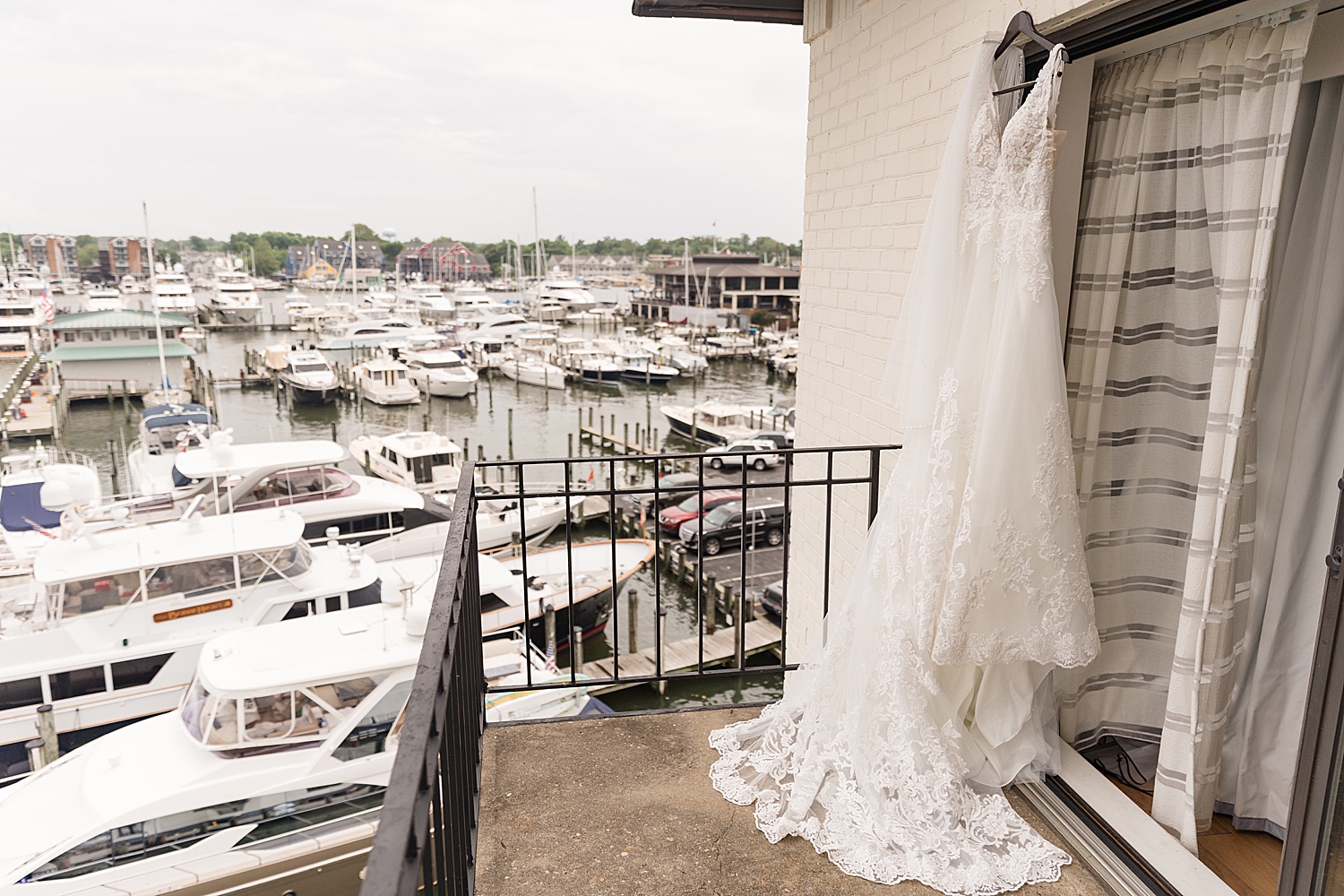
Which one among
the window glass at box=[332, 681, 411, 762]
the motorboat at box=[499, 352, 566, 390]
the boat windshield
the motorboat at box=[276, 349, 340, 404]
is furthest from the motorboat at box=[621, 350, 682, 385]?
the boat windshield

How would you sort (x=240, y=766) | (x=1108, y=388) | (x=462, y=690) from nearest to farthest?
(x=462, y=690) → (x=1108, y=388) → (x=240, y=766)

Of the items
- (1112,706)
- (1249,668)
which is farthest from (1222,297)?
(1112,706)

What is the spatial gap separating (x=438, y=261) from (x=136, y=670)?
81995mm

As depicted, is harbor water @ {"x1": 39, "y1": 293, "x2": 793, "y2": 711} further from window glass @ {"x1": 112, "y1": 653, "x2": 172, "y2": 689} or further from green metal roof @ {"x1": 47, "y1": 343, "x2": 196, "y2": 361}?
window glass @ {"x1": 112, "y1": 653, "x2": 172, "y2": 689}

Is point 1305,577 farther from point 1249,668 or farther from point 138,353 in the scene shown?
point 138,353

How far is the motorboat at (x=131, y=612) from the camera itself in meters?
8.36

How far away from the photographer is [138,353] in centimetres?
3106

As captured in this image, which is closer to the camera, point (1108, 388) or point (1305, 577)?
point (1305, 577)

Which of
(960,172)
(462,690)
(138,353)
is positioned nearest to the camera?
(462,690)

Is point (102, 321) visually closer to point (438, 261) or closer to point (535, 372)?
point (535, 372)

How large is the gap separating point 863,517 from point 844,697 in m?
1.14

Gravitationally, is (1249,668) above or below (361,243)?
below

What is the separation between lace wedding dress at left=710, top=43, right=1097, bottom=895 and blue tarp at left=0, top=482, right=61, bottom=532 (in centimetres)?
1679

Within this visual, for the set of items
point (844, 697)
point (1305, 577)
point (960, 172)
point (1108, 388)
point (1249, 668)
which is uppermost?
point (960, 172)
